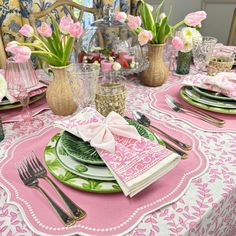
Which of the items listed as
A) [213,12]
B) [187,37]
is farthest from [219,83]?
[213,12]

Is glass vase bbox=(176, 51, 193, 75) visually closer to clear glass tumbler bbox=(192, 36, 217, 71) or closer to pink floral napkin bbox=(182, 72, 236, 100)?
clear glass tumbler bbox=(192, 36, 217, 71)

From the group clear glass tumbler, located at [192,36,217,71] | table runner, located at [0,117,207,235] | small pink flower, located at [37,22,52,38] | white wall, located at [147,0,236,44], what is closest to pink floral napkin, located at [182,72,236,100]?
clear glass tumbler, located at [192,36,217,71]

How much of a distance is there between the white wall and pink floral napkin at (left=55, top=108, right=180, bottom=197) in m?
2.51

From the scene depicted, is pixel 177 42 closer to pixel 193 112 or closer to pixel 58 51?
pixel 193 112

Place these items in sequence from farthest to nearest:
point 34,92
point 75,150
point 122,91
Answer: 1. point 34,92
2. point 122,91
3. point 75,150

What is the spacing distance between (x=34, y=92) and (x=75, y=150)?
404 millimetres

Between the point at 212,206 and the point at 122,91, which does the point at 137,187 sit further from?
the point at 122,91

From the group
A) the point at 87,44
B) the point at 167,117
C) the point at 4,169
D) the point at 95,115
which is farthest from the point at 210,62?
the point at 4,169

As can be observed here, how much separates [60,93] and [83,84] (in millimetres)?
107

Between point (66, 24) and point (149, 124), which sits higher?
point (66, 24)

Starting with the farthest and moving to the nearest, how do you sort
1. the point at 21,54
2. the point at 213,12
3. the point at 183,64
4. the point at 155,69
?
1. the point at 213,12
2. the point at 183,64
3. the point at 155,69
4. the point at 21,54

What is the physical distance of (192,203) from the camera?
0.48 meters

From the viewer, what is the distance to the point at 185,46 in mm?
1067

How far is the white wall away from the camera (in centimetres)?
283
